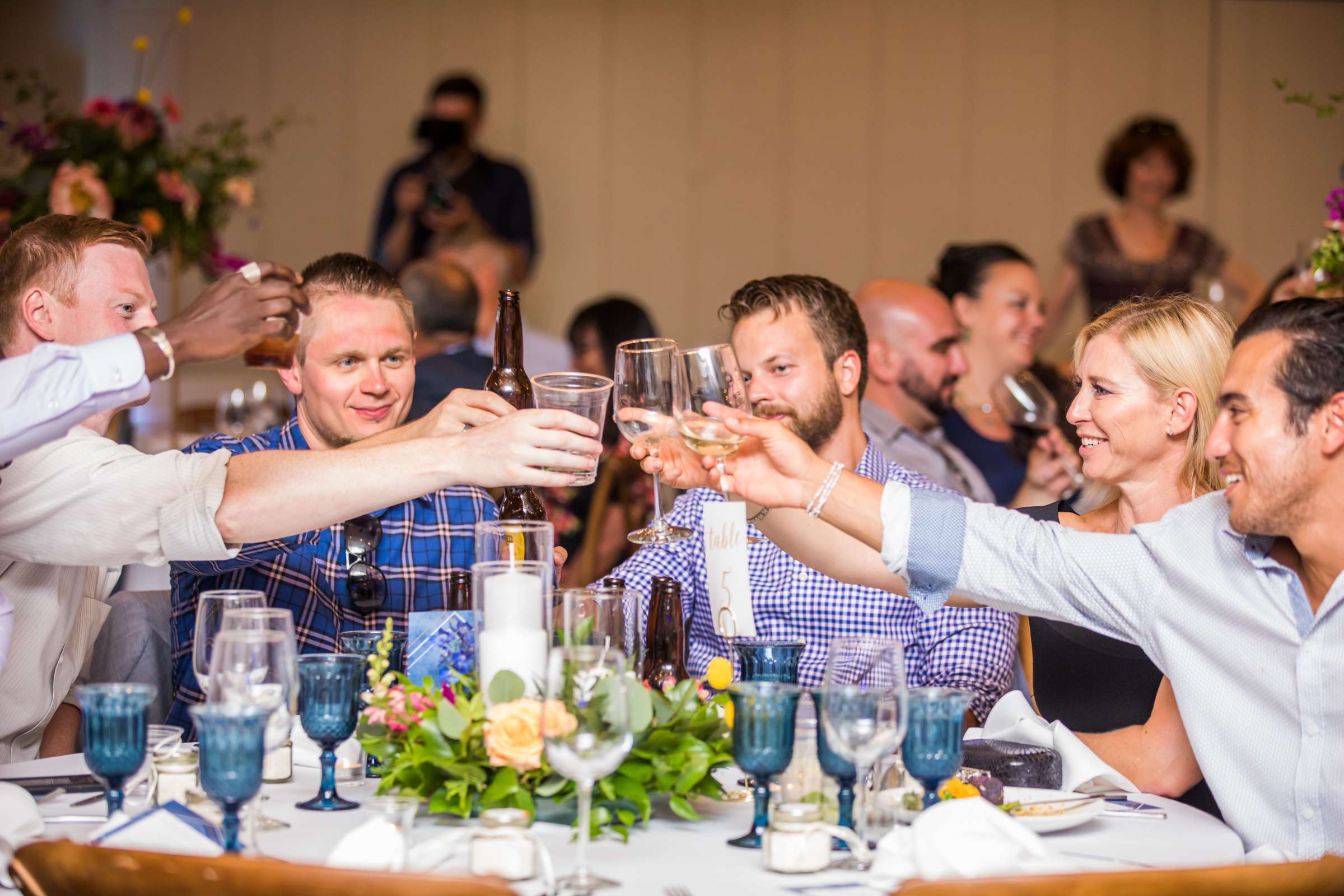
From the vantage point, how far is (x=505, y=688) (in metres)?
1.44

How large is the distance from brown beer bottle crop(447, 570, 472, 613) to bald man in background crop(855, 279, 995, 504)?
223 centimetres

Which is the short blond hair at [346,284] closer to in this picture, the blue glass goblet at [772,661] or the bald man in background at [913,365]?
the blue glass goblet at [772,661]

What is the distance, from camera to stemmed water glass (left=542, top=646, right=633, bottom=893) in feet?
4.19

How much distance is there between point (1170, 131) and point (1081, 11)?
2.50 feet

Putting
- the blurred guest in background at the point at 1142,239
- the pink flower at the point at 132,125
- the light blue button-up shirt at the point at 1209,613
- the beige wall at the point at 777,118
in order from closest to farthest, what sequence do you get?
the light blue button-up shirt at the point at 1209,613
the pink flower at the point at 132,125
the blurred guest in background at the point at 1142,239
the beige wall at the point at 777,118

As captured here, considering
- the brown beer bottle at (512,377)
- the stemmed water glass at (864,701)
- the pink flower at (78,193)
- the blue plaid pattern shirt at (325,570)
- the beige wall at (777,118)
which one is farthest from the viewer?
the beige wall at (777,118)

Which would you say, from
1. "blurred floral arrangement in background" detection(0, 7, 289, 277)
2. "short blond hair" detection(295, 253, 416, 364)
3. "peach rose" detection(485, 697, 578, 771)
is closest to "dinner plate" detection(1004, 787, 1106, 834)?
"peach rose" detection(485, 697, 578, 771)

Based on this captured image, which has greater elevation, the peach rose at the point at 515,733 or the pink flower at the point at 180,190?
the pink flower at the point at 180,190

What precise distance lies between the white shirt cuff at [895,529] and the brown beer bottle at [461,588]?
57 centimetres

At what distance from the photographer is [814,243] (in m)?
6.56

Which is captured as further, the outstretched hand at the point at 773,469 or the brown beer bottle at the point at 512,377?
the brown beer bottle at the point at 512,377

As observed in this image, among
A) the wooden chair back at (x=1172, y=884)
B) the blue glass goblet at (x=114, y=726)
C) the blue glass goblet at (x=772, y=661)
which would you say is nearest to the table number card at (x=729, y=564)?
the blue glass goblet at (x=772, y=661)

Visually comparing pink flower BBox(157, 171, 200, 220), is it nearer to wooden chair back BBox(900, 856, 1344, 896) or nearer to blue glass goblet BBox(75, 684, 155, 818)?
blue glass goblet BBox(75, 684, 155, 818)

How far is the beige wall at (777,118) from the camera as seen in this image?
6.42m
